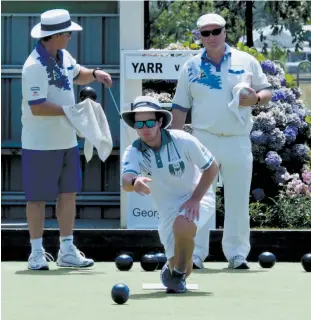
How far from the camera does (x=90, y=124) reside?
8562mm

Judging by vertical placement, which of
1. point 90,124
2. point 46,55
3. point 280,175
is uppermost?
point 46,55

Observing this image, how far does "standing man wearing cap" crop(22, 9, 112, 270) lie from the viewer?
8.40 metres

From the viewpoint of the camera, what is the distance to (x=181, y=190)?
726 centimetres

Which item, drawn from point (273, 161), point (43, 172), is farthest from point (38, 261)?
point (273, 161)

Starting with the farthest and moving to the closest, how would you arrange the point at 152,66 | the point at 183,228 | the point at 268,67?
1. the point at 268,67
2. the point at 152,66
3. the point at 183,228

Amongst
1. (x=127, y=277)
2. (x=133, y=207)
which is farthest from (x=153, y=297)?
(x=133, y=207)

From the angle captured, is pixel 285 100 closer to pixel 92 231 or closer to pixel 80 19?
pixel 80 19

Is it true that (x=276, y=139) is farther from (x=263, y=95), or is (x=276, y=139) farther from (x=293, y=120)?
(x=263, y=95)

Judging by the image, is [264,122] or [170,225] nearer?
[170,225]

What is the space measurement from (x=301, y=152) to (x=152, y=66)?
183 cm

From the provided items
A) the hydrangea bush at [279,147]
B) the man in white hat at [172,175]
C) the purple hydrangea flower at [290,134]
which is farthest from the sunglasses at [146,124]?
the purple hydrangea flower at [290,134]

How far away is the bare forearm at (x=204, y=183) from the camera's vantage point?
279 inches

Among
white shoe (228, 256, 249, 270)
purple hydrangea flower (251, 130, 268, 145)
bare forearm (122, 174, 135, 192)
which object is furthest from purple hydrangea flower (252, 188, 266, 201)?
bare forearm (122, 174, 135, 192)

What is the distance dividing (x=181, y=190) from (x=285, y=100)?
5434 millimetres
